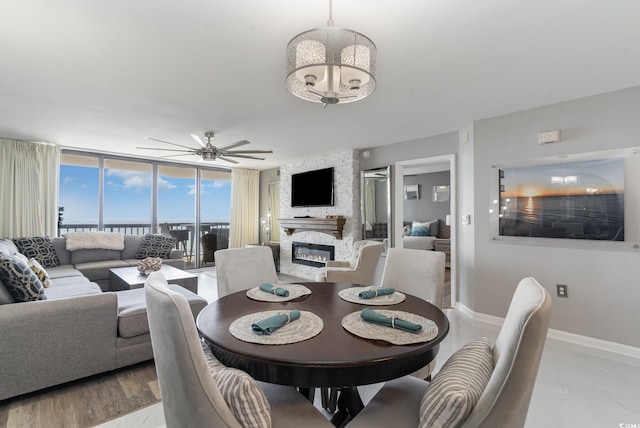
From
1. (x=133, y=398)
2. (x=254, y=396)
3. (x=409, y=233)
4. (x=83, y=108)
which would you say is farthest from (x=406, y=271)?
(x=409, y=233)

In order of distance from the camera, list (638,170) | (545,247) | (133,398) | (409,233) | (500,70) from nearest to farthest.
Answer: (133,398) → (500,70) → (638,170) → (545,247) → (409,233)

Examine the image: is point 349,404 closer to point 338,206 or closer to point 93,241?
point 338,206

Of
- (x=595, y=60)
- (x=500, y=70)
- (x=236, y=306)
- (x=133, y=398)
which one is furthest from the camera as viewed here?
(x=500, y=70)

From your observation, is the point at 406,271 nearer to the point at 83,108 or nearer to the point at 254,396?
the point at 254,396

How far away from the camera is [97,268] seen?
426cm

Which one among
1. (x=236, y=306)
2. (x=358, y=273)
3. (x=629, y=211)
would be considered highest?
(x=629, y=211)

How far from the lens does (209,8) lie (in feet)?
5.38

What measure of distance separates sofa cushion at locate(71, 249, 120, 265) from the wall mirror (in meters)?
4.16

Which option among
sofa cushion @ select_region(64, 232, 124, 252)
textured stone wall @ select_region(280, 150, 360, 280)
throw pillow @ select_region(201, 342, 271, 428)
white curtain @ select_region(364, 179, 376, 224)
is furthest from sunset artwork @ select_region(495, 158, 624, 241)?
sofa cushion @ select_region(64, 232, 124, 252)

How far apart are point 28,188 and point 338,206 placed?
16.0 ft

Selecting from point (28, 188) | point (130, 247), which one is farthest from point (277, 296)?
point (28, 188)

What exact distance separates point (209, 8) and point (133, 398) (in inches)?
97.5

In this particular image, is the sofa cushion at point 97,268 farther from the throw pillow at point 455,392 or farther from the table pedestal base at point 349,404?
the throw pillow at point 455,392

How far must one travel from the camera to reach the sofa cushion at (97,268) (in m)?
4.20
